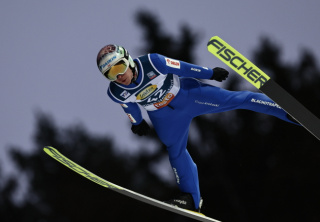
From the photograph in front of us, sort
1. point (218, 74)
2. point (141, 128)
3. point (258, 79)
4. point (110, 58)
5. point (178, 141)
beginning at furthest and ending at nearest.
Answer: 1. point (141, 128)
2. point (178, 141)
3. point (218, 74)
4. point (110, 58)
5. point (258, 79)

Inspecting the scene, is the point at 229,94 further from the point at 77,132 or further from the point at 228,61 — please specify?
the point at 77,132

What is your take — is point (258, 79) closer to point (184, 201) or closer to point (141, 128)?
point (141, 128)

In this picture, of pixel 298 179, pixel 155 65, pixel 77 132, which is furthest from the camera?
pixel 77 132

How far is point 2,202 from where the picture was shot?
898 cm

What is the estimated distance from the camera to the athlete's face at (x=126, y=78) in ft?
14.9

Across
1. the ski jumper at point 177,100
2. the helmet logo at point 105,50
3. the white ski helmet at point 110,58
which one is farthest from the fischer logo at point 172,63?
the helmet logo at point 105,50

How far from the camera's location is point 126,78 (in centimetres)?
455

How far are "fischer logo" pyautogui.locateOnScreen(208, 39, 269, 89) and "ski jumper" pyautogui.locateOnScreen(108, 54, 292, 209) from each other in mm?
487

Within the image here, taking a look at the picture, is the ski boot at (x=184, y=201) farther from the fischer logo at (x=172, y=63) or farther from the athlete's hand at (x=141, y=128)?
the fischer logo at (x=172, y=63)

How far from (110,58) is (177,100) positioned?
28.5 inches

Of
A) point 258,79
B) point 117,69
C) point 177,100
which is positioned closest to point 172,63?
point 177,100

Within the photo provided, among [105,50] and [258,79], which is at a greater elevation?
[258,79]

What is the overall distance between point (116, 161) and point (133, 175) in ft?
1.65

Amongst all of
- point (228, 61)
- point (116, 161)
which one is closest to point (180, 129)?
point (228, 61)
